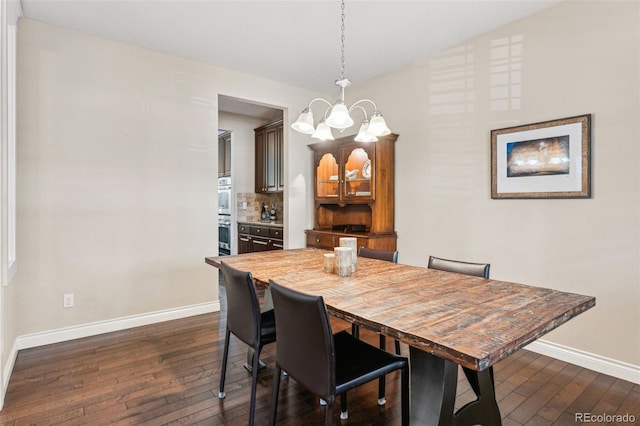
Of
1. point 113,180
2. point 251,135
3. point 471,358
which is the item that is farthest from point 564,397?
point 251,135

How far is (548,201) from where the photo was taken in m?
2.69

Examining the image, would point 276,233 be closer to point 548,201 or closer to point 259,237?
point 259,237

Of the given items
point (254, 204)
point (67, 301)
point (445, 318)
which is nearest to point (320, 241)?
point (254, 204)

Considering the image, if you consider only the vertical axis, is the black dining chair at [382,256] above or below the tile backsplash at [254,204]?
below

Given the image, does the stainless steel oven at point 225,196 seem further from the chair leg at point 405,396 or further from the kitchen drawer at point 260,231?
the chair leg at point 405,396

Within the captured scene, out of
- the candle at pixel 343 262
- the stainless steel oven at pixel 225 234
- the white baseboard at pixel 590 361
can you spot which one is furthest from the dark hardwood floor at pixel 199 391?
the stainless steel oven at pixel 225 234

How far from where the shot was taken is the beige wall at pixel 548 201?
233 centimetres

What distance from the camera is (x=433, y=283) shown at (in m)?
1.83

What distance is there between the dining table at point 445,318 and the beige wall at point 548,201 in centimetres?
117

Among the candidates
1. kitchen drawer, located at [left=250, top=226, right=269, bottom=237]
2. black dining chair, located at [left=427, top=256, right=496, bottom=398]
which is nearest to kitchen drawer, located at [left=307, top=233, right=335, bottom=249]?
kitchen drawer, located at [left=250, top=226, right=269, bottom=237]

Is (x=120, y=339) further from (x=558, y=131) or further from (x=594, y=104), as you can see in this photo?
(x=594, y=104)

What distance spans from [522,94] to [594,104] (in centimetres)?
52

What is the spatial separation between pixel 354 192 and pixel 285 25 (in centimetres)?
190

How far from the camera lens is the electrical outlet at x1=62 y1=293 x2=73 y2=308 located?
299 centimetres
